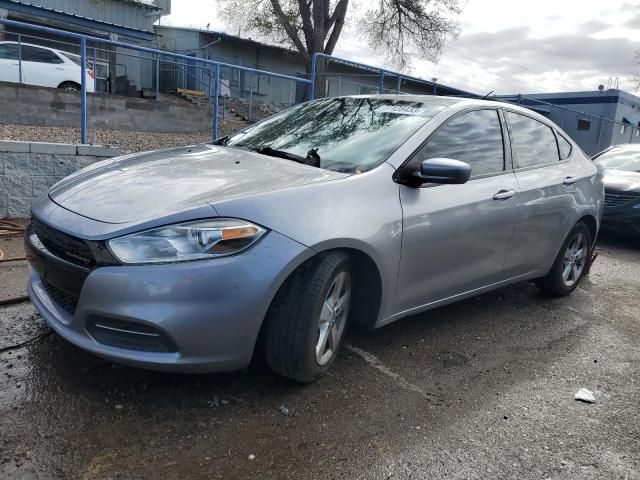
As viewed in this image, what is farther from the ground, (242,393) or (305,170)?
(305,170)

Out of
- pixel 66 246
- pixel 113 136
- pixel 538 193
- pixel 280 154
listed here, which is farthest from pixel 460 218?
pixel 113 136

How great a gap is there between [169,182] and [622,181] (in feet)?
23.6

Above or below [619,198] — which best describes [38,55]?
above

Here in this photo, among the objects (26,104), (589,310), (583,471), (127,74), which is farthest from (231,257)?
(127,74)

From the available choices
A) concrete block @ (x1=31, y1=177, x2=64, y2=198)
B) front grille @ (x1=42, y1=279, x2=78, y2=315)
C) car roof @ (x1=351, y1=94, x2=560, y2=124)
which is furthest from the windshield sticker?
concrete block @ (x1=31, y1=177, x2=64, y2=198)

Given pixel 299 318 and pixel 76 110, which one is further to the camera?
pixel 76 110

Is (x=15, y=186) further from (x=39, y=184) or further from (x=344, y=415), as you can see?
(x=344, y=415)

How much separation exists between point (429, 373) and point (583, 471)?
3.23 feet

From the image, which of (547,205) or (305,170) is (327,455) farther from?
(547,205)

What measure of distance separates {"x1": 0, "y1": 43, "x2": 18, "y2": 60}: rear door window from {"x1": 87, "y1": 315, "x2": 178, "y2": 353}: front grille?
1196 cm

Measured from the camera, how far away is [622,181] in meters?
7.91

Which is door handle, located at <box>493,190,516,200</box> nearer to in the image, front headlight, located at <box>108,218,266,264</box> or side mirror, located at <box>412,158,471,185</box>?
side mirror, located at <box>412,158,471,185</box>

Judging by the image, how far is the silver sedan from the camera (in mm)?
2420

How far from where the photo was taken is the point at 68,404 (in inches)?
101
